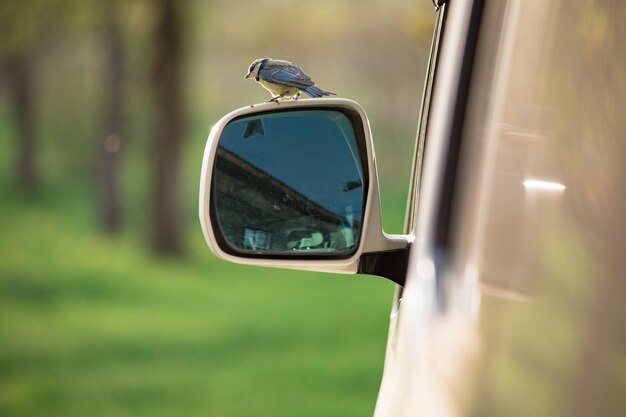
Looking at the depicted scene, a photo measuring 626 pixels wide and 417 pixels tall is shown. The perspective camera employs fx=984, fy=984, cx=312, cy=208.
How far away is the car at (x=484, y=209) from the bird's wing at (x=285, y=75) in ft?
0.23

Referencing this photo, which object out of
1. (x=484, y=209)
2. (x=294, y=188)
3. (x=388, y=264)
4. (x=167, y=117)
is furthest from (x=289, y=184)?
(x=167, y=117)

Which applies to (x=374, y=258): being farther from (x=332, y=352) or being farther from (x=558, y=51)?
(x=332, y=352)

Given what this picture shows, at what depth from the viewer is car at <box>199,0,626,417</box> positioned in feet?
1.77

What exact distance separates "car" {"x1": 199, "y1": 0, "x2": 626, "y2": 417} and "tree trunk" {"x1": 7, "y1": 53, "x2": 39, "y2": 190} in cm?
516

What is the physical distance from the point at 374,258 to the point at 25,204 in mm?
5348

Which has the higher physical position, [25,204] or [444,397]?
[444,397]

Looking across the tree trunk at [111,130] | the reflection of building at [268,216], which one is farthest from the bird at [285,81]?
the tree trunk at [111,130]

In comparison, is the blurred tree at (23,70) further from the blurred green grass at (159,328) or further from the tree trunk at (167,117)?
the tree trunk at (167,117)

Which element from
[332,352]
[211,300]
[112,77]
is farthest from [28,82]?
[332,352]

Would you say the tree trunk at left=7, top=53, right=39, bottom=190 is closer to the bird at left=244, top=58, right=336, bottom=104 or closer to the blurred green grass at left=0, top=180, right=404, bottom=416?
the blurred green grass at left=0, top=180, right=404, bottom=416

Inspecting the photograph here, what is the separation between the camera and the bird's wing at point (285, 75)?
3.74 feet

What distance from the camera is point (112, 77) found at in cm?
605

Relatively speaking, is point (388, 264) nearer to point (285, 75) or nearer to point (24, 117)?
point (285, 75)

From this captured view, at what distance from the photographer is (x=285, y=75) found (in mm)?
1144
